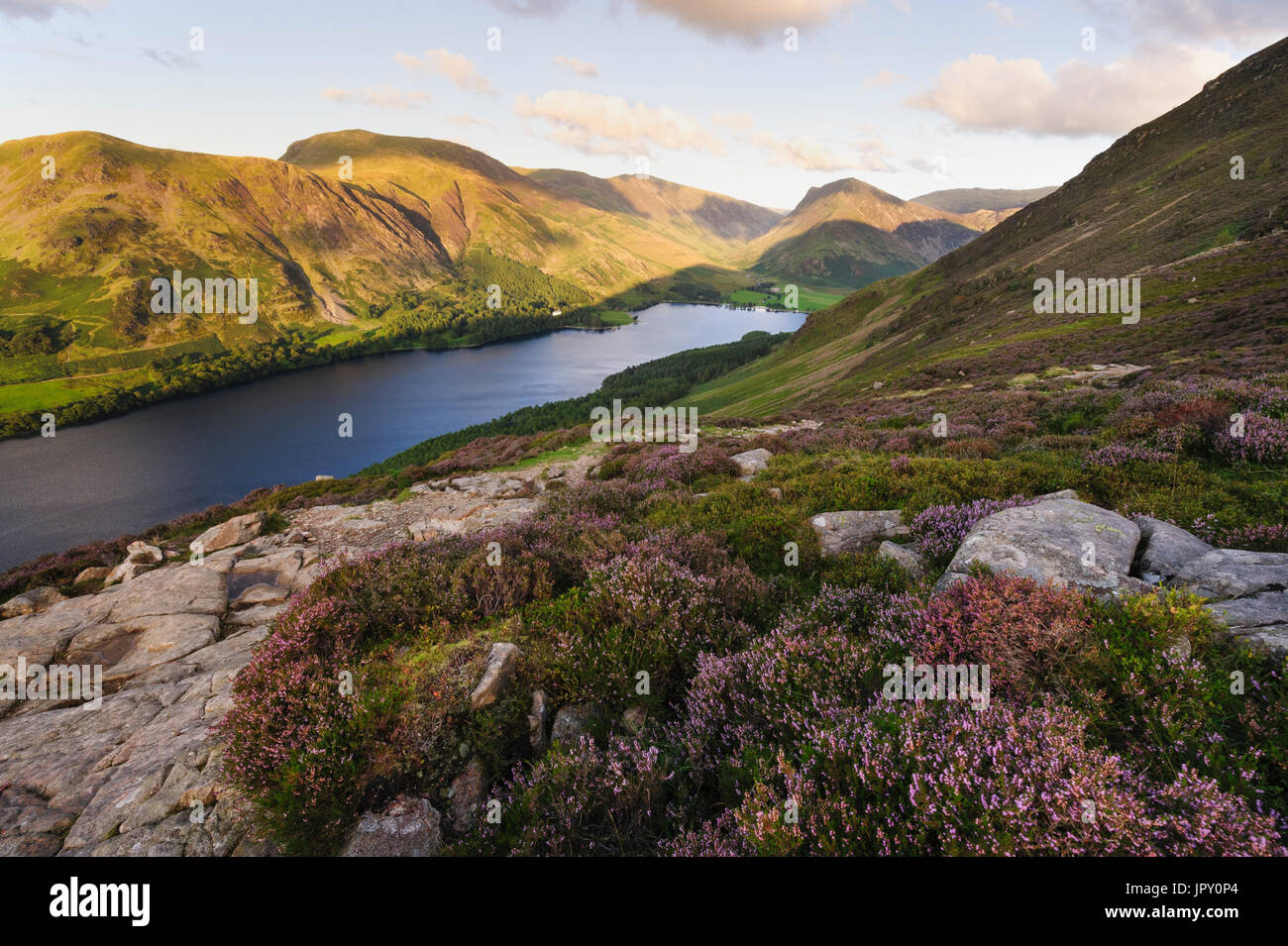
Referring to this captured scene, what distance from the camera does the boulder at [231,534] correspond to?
20266mm

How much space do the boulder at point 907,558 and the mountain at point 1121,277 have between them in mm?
23498

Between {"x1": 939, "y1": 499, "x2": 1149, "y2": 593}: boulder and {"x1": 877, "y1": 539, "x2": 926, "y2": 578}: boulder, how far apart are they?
48cm

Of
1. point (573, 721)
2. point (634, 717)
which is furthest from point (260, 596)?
point (634, 717)

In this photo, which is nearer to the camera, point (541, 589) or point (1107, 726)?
point (1107, 726)

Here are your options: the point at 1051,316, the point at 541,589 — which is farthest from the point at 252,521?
the point at 1051,316

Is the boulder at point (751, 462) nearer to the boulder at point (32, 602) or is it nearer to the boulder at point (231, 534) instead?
the boulder at point (231, 534)

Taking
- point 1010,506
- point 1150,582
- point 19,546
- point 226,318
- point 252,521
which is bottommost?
point 19,546

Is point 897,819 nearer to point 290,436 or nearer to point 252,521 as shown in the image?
point 252,521

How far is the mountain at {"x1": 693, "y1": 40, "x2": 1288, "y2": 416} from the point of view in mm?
31438

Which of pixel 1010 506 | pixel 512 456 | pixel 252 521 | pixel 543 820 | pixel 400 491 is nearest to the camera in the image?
pixel 543 820

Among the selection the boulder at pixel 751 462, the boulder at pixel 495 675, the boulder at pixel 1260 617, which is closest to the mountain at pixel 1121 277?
the boulder at pixel 751 462

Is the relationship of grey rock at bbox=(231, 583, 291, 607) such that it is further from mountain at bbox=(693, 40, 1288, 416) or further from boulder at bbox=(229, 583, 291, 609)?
mountain at bbox=(693, 40, 1288, 416)

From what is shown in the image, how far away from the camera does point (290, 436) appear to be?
9956cm
